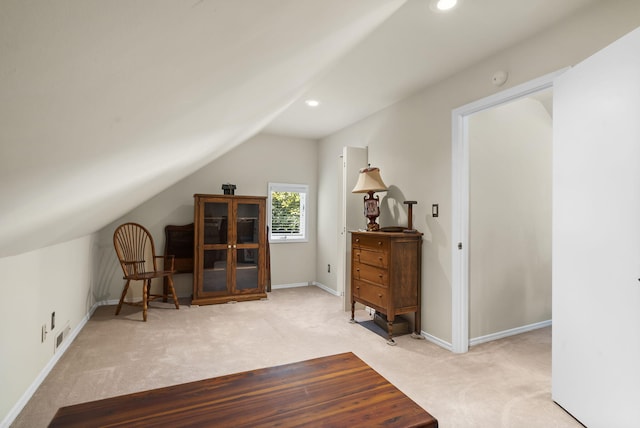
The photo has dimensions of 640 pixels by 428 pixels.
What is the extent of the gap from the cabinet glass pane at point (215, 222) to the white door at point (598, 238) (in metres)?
3.60

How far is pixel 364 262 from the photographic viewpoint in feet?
11.2

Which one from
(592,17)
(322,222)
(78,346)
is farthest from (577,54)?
(78,346)

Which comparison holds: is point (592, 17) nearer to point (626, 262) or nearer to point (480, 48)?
point (480, 48)

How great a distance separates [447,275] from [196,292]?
9.99 feet

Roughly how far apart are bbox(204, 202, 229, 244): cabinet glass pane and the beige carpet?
0.94 meters

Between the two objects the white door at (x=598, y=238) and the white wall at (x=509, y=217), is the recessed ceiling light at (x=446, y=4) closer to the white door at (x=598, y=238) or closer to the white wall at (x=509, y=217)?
the white door at (x=598, y=238)

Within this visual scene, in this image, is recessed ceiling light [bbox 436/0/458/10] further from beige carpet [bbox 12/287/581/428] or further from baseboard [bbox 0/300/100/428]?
baseboard [bbox 0/300/100/428]

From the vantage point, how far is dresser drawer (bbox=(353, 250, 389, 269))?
3.10 m

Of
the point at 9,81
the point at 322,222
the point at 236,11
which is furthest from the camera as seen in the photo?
the point at 322,222

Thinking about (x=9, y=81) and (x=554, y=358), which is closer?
(x=9, y=81)

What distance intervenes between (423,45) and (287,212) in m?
3.45

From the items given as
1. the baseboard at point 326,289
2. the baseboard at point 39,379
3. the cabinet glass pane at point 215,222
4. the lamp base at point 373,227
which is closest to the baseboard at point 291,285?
the baseboard at point 326,289

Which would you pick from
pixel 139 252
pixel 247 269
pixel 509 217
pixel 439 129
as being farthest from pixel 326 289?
pixel 439 129

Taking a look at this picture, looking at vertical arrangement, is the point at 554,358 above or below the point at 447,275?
below
